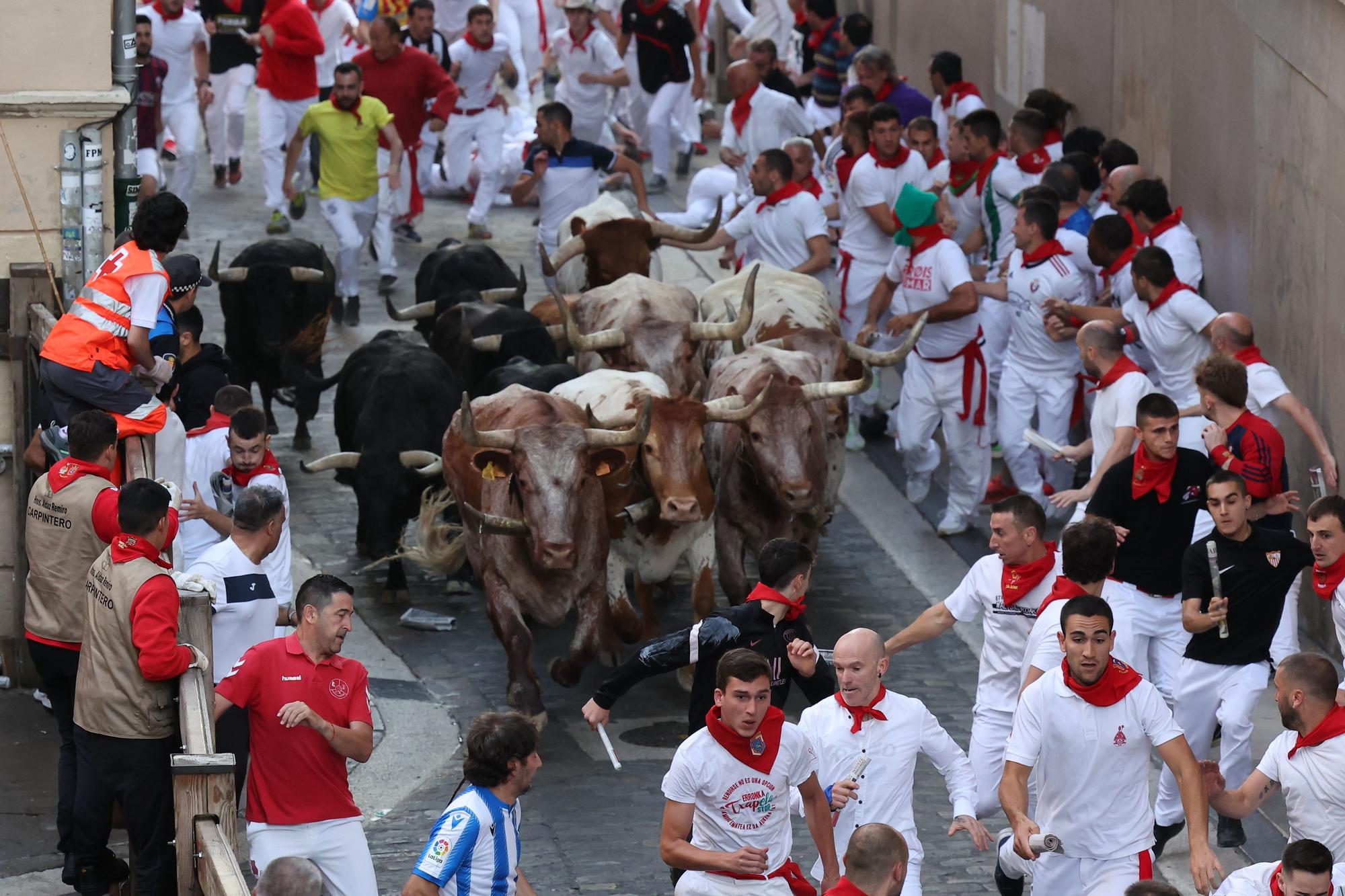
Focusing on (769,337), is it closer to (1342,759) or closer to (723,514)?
(723,514)

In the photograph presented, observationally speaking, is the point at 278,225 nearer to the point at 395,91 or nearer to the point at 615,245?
the point at 395,91

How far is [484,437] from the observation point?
33.4 feet

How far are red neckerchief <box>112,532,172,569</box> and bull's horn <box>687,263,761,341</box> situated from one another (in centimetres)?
552

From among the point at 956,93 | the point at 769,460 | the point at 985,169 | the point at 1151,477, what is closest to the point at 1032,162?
the point at 985,169

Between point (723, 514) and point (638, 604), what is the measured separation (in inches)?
29.5

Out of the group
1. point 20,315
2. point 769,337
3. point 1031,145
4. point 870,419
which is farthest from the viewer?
point 870,419

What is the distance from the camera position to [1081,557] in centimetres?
768

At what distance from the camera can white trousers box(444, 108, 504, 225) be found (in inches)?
781

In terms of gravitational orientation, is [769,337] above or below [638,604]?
above

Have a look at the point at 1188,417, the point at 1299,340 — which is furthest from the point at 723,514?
the point at 1299,340

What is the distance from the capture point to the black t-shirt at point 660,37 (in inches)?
837

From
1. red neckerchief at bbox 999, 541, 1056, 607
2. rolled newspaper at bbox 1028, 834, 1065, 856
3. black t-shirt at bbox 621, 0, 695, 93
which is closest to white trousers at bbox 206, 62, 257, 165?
black t-shirt at bbox 621, 0, 695, 93

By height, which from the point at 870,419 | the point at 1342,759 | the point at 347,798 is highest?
the point at 1342,759

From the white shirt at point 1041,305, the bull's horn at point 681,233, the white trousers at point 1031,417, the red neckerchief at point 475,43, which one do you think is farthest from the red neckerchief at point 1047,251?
the red neckerchief at point 475,43
